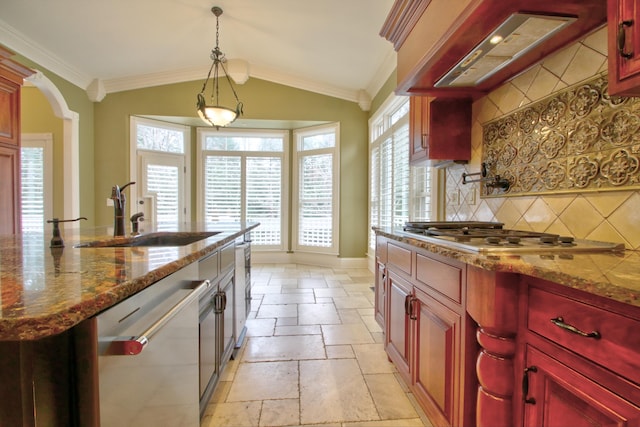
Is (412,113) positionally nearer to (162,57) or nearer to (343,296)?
(343,296)

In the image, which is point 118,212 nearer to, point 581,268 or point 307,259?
point 581,268

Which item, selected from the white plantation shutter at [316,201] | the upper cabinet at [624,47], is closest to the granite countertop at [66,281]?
the upper cabinet at [624,47]

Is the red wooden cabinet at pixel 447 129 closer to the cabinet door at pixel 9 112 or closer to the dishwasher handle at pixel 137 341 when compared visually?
the dishwasher handle at pixel 137 341

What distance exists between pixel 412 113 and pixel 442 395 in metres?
1.97

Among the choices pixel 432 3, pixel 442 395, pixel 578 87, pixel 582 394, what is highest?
pixel 432 3

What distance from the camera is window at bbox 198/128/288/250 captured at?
17.5ft

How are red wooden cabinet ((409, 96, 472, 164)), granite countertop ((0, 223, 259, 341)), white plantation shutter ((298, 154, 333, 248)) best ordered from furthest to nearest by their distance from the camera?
white plantation shutter ((298, 154, 333, 248))
red wooden cabinet ((409, 96, 472, 164))
granite countertop ((0, 223, 259, 341))

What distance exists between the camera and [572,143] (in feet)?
4.28

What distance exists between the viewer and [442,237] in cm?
131

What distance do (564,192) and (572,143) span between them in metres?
0.23

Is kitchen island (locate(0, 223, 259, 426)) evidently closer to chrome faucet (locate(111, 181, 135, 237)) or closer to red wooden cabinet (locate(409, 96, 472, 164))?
chrome faucet (locate(111, 181, 135, 237))

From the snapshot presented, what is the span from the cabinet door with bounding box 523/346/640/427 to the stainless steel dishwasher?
106 cm

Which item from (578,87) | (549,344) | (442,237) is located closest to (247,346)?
(442,237)

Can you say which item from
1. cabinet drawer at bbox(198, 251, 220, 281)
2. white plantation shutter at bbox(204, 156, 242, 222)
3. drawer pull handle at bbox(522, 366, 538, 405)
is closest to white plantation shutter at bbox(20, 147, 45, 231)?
white plantation shutter at bbox(204, 156, 242, 222)
